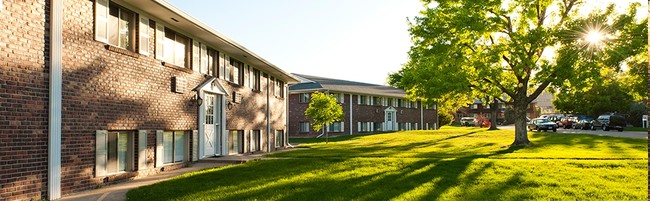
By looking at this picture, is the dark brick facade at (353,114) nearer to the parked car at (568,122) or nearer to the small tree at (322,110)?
the small tree at (322,110)

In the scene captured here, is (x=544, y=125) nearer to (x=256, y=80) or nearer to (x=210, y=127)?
(x=256, y=80)

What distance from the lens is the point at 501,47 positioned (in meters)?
22.5

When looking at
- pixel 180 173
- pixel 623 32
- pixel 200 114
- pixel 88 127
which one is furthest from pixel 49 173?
pixel 623 32

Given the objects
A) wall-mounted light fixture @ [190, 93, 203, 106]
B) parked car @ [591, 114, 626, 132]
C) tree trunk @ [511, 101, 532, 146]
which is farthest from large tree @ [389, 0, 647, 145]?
parked car @ [591, 114, 626, 132]

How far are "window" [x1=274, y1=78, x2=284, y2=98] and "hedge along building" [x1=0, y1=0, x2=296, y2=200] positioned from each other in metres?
9.37

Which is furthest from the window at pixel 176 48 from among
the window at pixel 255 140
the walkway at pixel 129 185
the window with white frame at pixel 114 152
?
the window at pixel 255 140

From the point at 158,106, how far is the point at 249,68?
32.0 ft

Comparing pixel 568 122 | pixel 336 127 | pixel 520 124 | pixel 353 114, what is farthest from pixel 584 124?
pixel 520 124

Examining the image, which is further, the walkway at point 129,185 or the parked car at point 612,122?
the parked car at point 612,122

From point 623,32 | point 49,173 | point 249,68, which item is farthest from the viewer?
point 249,68

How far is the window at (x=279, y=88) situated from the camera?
98.5 feet

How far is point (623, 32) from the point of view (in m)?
22.3

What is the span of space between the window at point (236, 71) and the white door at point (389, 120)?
33.1 m

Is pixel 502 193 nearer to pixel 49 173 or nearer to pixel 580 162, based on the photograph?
pixel 580 162
